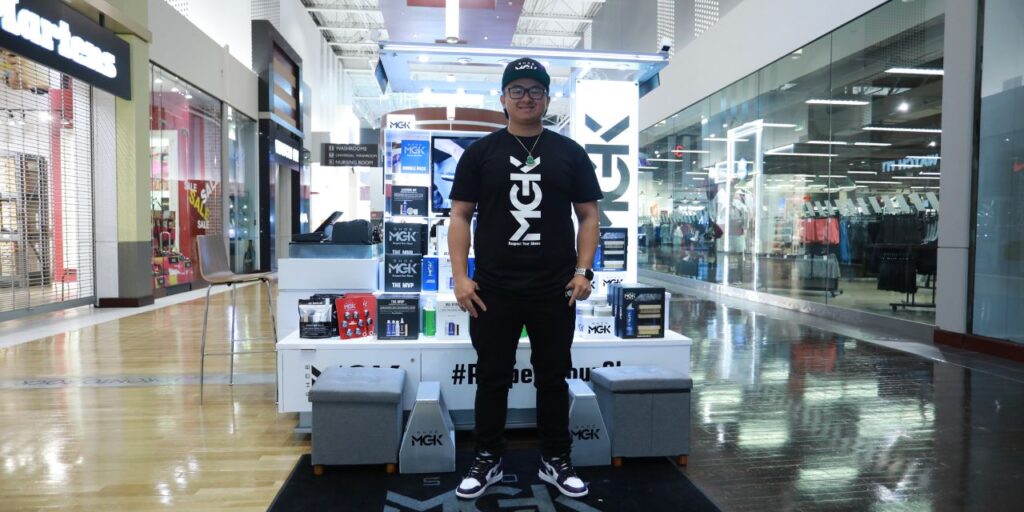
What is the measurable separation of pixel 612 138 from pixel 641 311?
133cm

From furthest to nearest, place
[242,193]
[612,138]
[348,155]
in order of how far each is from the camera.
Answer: [348,155]
[242,193]
[612,138]

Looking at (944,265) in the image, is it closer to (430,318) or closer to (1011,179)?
(1011,179)

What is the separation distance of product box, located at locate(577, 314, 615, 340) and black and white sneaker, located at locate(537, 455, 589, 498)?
0.89 m

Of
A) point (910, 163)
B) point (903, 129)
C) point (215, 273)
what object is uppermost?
point (903, 129)

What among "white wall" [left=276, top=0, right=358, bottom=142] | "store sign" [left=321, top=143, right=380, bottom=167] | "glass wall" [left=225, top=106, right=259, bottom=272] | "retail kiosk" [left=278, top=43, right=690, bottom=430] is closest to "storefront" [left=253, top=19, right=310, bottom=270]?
"glass wall" [left=225, top=106, right=259, bottom=272]

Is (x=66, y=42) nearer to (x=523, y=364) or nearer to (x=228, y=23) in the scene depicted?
(x=228, y=23)

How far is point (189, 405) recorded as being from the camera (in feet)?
11.4

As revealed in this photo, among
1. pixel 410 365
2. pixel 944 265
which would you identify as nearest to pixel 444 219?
pixel 410 365

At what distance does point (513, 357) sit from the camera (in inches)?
90.3

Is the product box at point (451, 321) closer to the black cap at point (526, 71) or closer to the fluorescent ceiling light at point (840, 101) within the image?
the black cap at point (526, 71)

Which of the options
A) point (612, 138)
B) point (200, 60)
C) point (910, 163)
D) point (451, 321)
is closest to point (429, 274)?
point (451, 321)

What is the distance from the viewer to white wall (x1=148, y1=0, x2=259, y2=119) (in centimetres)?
868

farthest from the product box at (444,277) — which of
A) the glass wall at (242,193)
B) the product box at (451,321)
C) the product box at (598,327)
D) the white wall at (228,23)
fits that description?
the glass wall at (242,193)

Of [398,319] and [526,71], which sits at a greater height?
[526,71]
